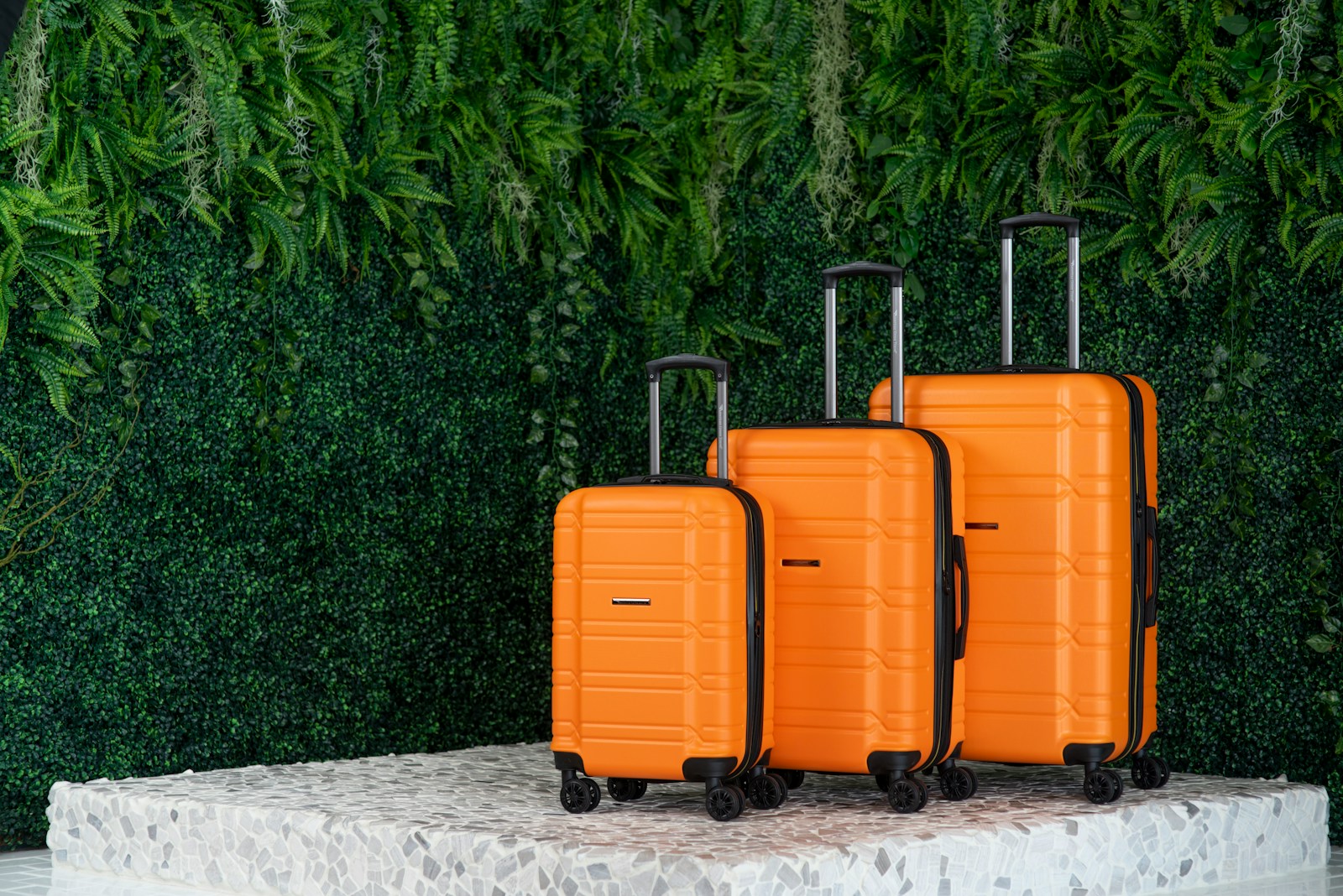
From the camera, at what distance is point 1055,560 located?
3424 mm

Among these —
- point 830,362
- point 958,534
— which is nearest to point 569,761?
point 958,534

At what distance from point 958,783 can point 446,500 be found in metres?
1.94

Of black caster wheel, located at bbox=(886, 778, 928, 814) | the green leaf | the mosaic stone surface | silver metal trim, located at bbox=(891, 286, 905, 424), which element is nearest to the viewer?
the mosaic stone surface

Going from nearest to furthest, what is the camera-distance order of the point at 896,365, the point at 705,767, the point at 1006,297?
the point at 705,767, the point at 896,365, the point at 1006,297

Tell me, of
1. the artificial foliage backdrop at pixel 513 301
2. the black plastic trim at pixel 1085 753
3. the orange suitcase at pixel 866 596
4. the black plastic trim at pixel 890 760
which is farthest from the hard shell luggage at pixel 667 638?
the artificial foliage backdrop at pixel 513 301

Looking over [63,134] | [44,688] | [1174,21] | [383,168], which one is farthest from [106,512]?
[1174,21]

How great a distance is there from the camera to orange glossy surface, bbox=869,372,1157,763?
3402 mm

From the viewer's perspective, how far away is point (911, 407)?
3578 mm

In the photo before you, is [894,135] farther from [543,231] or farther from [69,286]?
[69,286]

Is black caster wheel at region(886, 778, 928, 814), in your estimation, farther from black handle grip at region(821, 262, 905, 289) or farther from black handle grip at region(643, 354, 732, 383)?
black handle grip at region(821, 262, 905, 289)

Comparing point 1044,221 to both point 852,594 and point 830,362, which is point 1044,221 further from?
point 852,594

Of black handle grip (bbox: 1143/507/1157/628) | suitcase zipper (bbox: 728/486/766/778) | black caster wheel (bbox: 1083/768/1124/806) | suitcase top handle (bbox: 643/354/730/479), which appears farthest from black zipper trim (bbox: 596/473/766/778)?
black handle grip (bbox: 1143/507/1157/628)

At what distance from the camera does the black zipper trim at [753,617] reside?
10.5ft

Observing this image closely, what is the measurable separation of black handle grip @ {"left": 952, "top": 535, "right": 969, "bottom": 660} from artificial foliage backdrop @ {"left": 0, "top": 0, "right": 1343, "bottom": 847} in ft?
3.44
